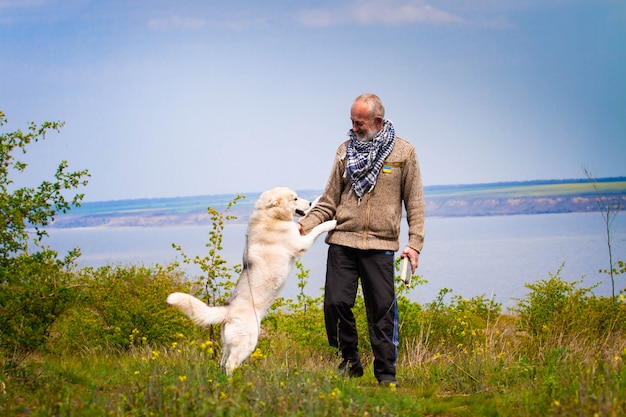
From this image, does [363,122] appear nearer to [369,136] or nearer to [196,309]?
[369,136]

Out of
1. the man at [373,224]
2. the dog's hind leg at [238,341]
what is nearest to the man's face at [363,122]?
the man at [373,224]

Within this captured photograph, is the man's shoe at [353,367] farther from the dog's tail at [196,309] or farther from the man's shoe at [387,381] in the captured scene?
the dog's tail at [196,309]

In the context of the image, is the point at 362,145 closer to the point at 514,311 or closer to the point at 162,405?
the point at 162,405

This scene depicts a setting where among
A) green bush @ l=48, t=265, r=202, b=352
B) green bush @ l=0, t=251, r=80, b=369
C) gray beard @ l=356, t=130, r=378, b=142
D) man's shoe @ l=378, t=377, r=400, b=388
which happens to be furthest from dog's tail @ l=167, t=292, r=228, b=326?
green bush @ l=48, t=265, r=202, b=352

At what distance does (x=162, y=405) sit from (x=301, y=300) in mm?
3689

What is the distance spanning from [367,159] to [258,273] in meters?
1.28

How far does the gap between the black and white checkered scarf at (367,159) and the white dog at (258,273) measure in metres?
0.43

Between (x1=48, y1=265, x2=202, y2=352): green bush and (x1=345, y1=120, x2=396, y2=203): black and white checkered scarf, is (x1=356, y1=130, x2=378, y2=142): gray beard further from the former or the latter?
(x1=48, y1=265, x2=202, y2=352): green bush

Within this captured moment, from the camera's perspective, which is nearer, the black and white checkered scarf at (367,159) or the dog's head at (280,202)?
the black and white checkered scarf at (367,159)

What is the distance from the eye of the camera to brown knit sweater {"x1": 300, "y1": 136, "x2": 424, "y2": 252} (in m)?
5.55

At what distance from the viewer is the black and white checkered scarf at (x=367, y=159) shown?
215 inches

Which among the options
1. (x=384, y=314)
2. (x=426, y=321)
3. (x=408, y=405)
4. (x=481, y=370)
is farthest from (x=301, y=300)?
(x=408, y=405)

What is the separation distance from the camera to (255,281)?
5.32 meters

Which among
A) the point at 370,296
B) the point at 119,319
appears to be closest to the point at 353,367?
the point at 370,296
